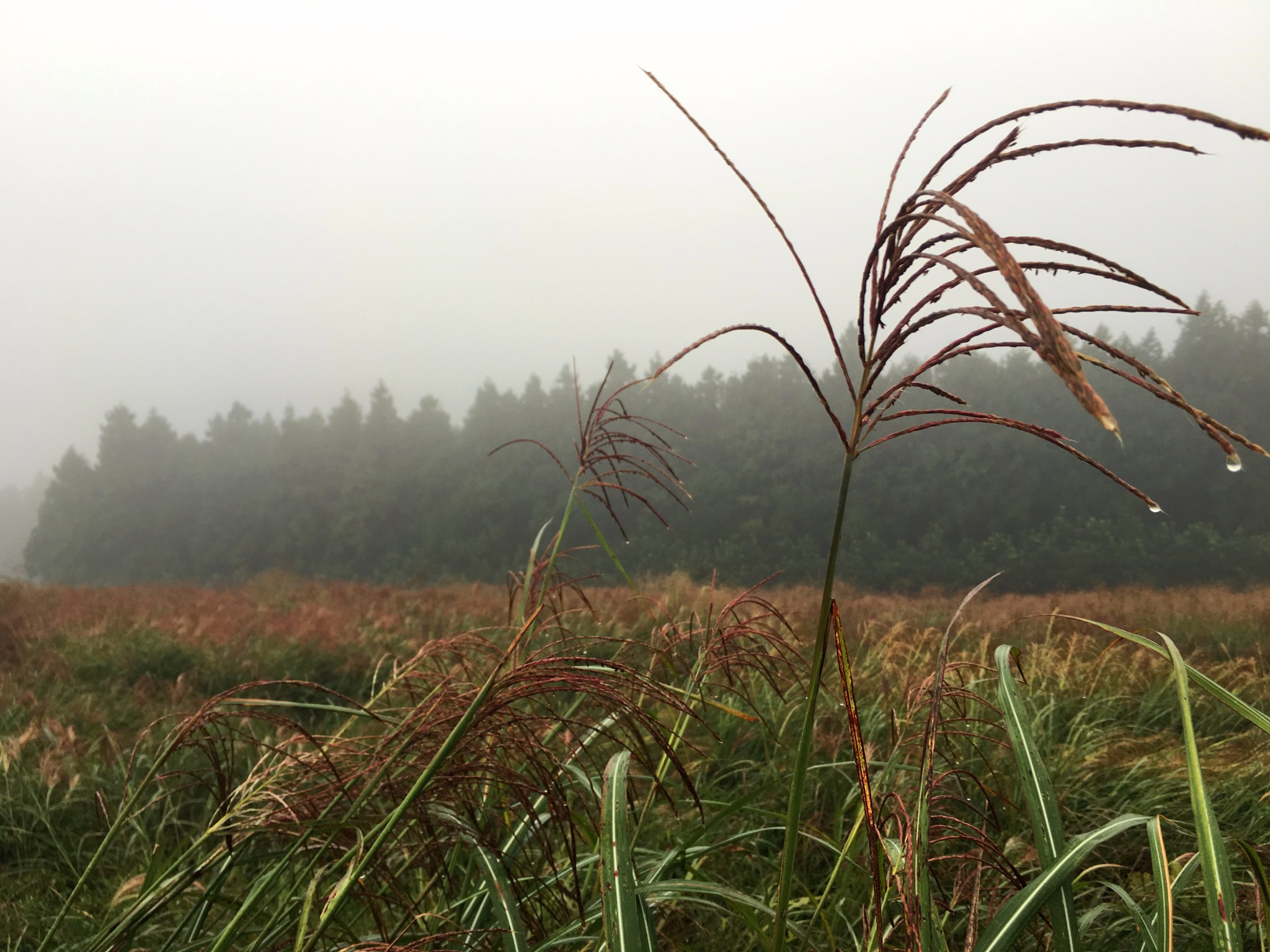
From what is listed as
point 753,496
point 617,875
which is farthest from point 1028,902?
point 753,496

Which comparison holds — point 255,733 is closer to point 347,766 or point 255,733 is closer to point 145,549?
point 347,766

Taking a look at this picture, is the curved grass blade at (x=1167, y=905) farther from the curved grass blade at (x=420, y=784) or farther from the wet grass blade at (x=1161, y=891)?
the curved grass blade at (x=420, y=784)

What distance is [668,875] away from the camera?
1.67 m

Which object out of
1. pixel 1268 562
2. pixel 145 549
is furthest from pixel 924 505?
pixel 145 549

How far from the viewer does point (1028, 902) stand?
75 cm

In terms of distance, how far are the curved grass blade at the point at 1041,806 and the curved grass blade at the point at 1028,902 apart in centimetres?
3

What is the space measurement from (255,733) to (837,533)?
455cm

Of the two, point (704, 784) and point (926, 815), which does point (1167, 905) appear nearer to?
point (926, 815)

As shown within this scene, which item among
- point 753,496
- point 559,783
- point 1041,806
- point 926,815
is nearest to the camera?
point 926,815

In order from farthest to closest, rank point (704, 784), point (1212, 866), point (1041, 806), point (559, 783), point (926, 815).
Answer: point (704, 784), point (559, 783), point (1041, 806), point (926, 815), point (1212, 866)

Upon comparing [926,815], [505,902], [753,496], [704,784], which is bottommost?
[704,784]

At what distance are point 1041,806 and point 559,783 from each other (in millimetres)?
672

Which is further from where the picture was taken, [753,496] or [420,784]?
[753,496]

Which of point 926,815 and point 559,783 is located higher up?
point 926,815
